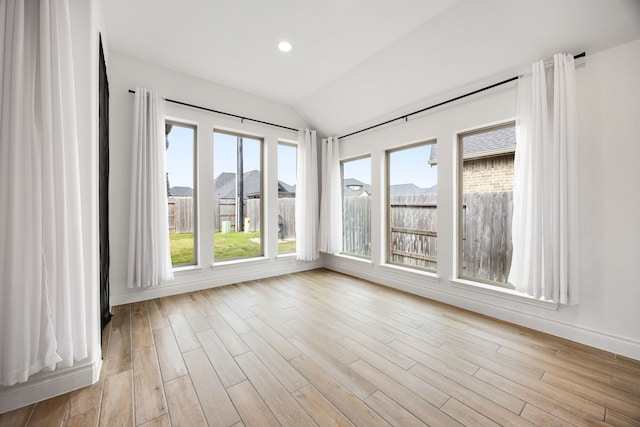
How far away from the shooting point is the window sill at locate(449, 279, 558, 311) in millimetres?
2277

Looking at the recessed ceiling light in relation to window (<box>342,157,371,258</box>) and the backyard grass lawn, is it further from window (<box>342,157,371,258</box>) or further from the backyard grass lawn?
the backyard grass lawn

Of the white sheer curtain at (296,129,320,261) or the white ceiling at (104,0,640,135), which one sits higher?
the white ceiling at (104,0,640,135)

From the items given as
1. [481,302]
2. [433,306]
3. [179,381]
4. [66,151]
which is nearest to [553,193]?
[481,302]

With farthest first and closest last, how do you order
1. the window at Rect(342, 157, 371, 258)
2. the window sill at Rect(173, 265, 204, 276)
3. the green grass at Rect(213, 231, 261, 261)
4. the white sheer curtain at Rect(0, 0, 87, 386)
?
1. the window at Rect(342, 157, 371, 258)
2. the green grass at Rect(213, 231, 261, 261)
3. the window sill at Rect(173, 265, 204, 276)
4. the white sheer curtain at Rect(0, 0, 87, 386)

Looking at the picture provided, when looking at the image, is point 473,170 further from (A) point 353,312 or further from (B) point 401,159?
(A) point 353,312

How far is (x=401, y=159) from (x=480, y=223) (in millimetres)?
1420

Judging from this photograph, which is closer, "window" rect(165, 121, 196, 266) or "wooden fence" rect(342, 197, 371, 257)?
"window" rect(165, 121, 196, 266)

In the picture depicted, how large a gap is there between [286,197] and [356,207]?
1.28m

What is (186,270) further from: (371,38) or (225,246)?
(371,38)

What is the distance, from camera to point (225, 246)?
3.93 metres

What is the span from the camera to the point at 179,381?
163 centimetres

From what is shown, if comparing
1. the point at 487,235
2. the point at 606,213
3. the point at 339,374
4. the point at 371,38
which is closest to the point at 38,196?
the point at 339,374

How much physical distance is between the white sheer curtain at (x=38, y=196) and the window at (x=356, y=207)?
3555 millimetres

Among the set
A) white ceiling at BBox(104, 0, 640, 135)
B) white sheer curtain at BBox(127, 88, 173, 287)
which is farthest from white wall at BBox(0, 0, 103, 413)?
white sheer curtain at BBox(127, 88, 173, 287)
